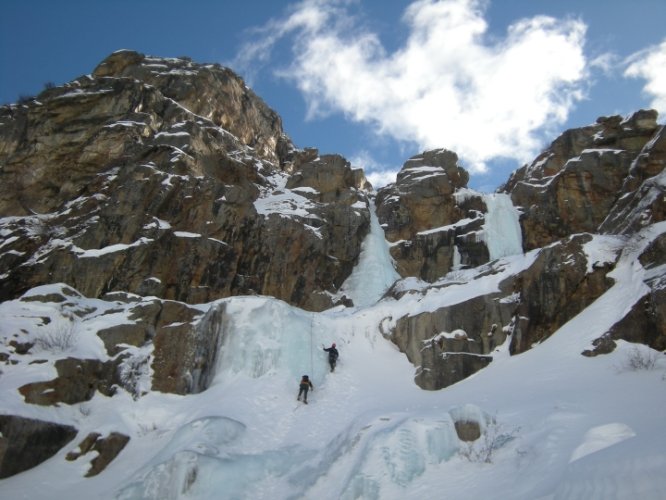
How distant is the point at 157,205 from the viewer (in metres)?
35.5

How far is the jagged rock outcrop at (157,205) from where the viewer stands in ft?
110

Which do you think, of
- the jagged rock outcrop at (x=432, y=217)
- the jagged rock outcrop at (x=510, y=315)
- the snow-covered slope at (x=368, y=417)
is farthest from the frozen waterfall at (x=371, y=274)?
the jagged rock outcrop at (x=510, y=315)

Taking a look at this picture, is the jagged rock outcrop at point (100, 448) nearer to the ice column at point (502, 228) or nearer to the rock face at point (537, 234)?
the rock face at point (537, 234)

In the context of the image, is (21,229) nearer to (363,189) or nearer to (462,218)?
(363,189)

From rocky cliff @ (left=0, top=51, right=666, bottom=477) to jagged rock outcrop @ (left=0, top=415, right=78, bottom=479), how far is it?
0.04m

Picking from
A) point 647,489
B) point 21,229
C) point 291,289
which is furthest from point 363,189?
point 647,489

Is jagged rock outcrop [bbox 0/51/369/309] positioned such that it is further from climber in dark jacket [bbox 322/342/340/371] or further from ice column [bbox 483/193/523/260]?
climber in dark jacket [bbox 322/342/340/371]

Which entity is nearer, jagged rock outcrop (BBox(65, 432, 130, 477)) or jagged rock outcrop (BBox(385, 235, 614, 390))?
jagged rock outcrop (BBox(65, 432, 130, 477))

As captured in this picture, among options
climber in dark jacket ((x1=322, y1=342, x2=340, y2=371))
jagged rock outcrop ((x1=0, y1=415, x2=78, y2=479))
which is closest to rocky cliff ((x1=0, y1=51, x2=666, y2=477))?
jagged rock outcrop ((x1=0, y1=415, x2=78, y2=479))

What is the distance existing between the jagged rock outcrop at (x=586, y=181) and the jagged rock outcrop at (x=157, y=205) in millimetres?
11163

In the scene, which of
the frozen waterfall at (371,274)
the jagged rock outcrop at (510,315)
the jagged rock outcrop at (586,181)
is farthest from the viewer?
the frozen waterfall at (371,274)

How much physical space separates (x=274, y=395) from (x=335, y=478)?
21.1 feet

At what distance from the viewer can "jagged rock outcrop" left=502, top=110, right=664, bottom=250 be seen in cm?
3509

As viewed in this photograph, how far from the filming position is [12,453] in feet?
58.0
